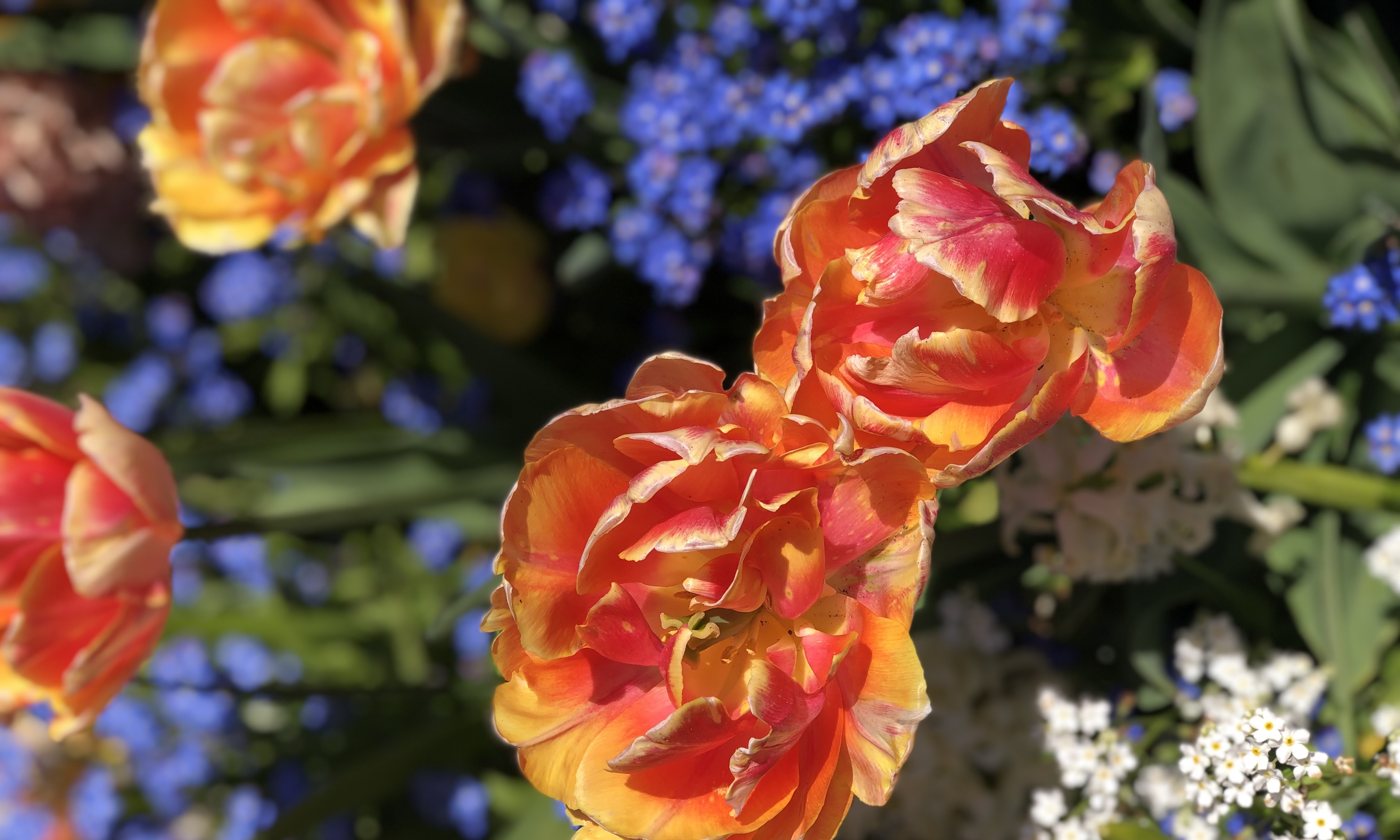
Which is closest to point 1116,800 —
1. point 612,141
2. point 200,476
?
point 612,141

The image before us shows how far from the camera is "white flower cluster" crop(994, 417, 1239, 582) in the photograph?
0.77 m

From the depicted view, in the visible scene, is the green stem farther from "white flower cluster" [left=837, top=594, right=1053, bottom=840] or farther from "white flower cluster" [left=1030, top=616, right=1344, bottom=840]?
"white flower cluster" [left=837, top=594, right=1053, bottom=840]

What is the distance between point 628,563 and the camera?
24.1 inches

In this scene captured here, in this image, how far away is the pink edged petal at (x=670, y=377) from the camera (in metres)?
0.59

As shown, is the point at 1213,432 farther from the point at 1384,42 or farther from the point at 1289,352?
the point at 1384,42

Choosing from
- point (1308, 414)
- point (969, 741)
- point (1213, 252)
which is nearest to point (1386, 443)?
point (1308, 414)

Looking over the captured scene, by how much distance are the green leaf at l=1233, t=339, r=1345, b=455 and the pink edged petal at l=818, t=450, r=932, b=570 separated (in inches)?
19.3

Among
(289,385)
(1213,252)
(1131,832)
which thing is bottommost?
(289,385)

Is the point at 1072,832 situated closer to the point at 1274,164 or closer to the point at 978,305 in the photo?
the point at 978,305

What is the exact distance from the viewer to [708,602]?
1.99 ft

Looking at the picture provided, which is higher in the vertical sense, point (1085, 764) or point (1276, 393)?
point (1276, 393)

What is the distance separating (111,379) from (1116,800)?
1721 millimetres

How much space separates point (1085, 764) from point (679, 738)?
39 centimetres

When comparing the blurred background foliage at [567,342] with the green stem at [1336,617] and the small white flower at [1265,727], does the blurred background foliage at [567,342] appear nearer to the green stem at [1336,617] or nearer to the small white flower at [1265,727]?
the green stem at [1336,617]
